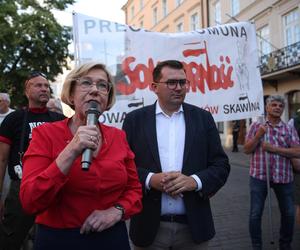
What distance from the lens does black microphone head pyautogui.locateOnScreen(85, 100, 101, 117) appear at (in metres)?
1.91

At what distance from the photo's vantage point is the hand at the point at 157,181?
2586 millimetres

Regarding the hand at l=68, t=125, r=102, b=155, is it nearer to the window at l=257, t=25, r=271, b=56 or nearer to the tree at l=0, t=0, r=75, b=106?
the window at l=257, t=25, r=271, b=56

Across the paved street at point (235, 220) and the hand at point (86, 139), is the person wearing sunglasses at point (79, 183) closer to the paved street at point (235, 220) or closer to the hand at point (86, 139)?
the hand at point (86, 139)

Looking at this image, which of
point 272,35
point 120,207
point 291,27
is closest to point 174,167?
point 120,207

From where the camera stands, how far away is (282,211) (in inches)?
183

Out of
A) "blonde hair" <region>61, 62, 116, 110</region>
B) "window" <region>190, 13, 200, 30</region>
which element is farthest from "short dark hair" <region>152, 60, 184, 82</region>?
"window" <region>190, 13, 200, 30</region>

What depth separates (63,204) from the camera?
1942 mm

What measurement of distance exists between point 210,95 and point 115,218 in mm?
3173

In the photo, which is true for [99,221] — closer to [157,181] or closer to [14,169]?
[157,181]

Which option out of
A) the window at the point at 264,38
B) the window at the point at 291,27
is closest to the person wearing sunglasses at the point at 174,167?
the window at the point at 291,27

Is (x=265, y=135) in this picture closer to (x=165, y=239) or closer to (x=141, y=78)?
(x=141, y=78)

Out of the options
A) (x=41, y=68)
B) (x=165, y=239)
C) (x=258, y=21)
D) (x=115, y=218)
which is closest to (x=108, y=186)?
(x=115, y=218)

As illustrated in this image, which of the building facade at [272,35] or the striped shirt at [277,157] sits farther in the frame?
the building facade at [272,35]

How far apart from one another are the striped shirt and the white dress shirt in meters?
2.13
